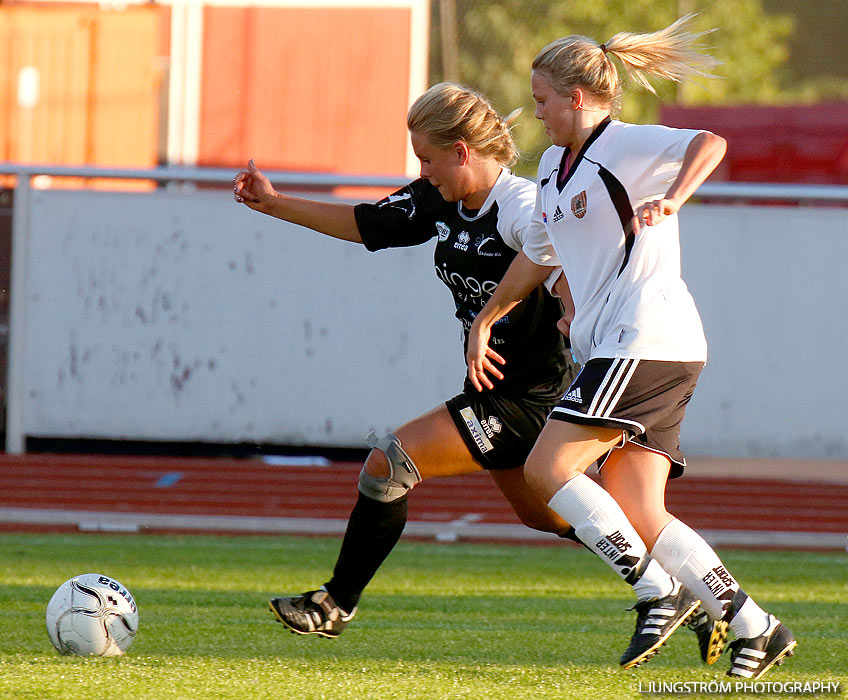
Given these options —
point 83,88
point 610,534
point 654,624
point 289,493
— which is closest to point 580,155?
point 610,534

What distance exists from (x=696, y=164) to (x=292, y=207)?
158 centimetres

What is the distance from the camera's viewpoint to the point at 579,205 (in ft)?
11.9

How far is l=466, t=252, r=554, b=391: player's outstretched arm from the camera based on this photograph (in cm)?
398

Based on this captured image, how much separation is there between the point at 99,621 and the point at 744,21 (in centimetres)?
2783

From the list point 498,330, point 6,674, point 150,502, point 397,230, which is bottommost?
point 150,502

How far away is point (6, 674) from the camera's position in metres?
3.68

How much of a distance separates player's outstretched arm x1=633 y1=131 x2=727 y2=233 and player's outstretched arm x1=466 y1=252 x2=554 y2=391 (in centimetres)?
51

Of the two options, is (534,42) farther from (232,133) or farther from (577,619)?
(577,619)

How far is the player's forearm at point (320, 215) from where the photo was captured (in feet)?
14.7

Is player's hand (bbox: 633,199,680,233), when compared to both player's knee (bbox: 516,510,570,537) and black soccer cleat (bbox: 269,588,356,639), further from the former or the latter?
black soccer cleat (bbox: 269,588,356,639)

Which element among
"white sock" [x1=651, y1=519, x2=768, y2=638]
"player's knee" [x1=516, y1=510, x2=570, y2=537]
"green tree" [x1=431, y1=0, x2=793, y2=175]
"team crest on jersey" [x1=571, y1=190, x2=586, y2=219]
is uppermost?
"green tree" [x1=431, y1=0, x2=793, y2=175]

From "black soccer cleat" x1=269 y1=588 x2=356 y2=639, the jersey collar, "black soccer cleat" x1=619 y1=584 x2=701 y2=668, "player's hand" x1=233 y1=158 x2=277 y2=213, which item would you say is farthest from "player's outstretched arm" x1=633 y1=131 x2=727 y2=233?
"black soccer cleat" x1=269 y1=588 x2=356 y2=639

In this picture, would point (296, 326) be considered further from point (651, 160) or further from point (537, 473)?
point (651, 160)

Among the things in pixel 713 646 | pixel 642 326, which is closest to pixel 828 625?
pixel 713 646
